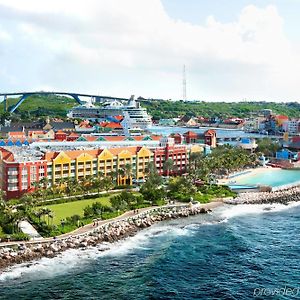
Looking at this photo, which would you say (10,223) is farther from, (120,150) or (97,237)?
(120,150)

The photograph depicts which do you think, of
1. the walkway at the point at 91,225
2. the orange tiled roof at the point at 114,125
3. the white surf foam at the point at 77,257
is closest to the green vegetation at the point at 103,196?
the walkway at the point at 91,225

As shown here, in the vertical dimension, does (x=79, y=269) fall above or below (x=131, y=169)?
below

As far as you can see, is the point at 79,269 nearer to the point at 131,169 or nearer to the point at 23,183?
the point at 23,183

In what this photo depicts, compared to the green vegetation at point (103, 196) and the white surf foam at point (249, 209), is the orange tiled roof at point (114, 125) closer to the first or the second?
the green vegetation at point (103, 196)

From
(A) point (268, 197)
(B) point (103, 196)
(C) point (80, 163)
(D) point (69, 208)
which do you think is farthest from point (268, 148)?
(D) point (69, 208)

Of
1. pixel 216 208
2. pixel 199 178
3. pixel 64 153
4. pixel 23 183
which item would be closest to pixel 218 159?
pixel 199 178
